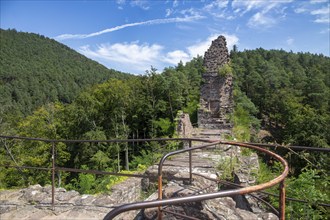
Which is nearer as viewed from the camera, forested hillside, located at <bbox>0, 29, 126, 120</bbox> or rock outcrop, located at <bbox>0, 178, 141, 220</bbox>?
rock outcrop, located at <bbox>0, 178, 141, 220</bbox>

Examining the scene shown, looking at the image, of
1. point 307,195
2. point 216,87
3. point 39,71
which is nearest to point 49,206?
point 307,195

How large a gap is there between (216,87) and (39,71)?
7881 centimetres

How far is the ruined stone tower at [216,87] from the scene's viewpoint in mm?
13461

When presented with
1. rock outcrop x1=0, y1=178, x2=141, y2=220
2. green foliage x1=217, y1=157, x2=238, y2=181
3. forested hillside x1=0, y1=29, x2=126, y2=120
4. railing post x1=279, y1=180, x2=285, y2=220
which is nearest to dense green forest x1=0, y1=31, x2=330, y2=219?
green foliage x1=217, y1=157, x2=238, y2=181

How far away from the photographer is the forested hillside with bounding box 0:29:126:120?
6781 centimetres

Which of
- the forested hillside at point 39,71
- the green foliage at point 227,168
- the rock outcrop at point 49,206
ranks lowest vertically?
the rock outcrop at point 49,206

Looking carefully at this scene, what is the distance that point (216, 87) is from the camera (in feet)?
→ 45.1

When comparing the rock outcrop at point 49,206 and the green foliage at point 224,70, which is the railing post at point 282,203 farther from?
the green foliage at point 224,70

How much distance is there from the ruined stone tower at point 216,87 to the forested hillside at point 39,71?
153 ft

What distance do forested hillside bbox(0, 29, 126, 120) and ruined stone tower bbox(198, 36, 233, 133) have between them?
4657 centimetres

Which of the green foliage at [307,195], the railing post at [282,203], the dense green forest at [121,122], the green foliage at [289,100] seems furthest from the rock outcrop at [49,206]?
the green foliage at [289,100]

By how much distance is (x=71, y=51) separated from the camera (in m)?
108

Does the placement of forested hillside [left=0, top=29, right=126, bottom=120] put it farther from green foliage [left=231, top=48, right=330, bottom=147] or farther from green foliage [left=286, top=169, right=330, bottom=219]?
green foliage [left=286, top=169, right=330, bottom=219]

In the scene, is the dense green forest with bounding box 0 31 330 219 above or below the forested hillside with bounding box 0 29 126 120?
below
